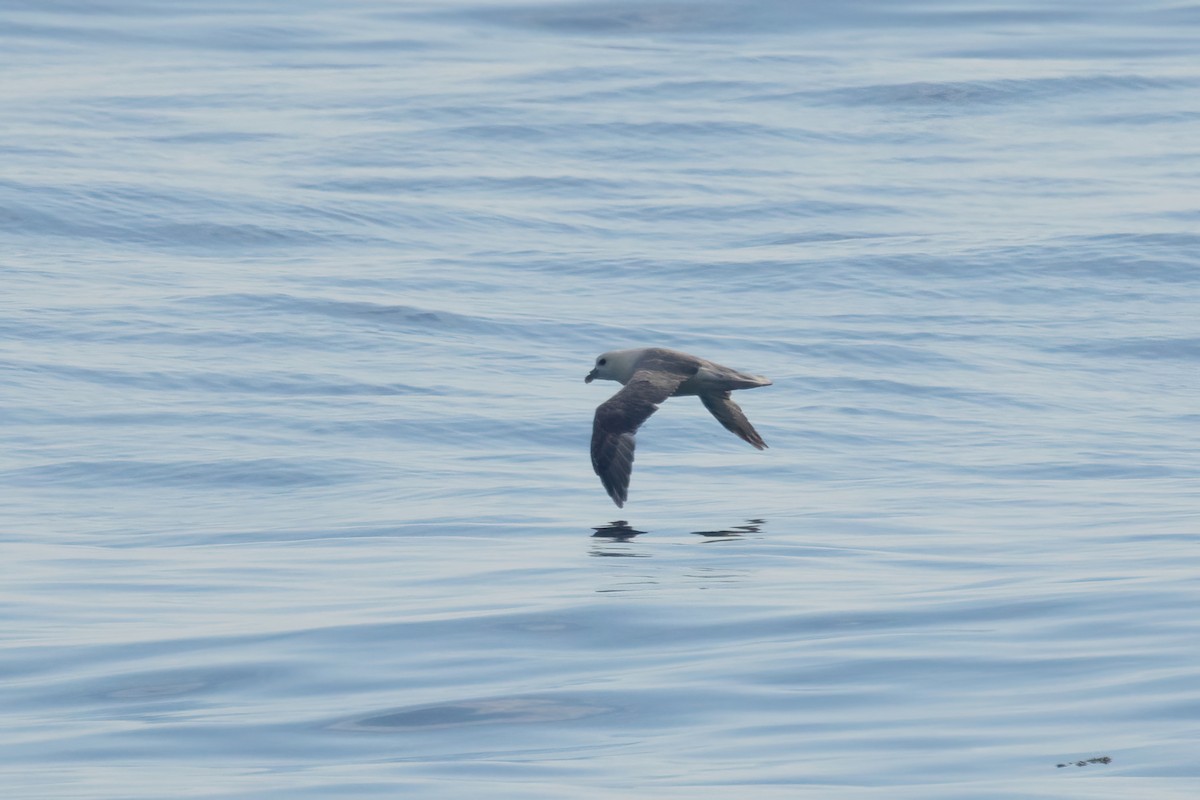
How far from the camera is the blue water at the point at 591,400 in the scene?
8234 millimetres

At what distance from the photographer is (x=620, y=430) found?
44.1 feet

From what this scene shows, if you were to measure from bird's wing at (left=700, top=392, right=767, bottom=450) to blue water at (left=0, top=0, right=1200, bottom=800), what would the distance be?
0.57m

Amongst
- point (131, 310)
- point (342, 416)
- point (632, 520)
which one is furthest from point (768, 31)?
point (632, 520)

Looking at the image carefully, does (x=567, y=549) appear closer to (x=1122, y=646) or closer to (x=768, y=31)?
(x=1122, y=646)

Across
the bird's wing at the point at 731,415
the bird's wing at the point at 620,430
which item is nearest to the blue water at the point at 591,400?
the bird's wing at the point at 620,430

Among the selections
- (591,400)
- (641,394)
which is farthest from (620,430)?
(591,400)

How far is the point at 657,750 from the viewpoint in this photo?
25.8 feet

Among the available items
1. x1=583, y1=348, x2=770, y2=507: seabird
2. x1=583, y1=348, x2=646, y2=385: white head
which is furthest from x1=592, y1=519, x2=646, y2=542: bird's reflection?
x1=583, y1=348, x2=646, y2=385: white head

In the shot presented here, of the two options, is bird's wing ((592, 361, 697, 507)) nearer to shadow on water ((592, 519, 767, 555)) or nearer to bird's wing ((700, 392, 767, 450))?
shadow on water ((592, 519, 767, 555))

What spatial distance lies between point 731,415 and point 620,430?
7.63 feet

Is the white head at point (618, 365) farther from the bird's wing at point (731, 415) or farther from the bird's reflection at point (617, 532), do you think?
the bird's reflection at point (617, 532)

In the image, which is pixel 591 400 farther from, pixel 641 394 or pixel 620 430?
pixel 620 430

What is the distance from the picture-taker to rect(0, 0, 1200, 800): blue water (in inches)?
324

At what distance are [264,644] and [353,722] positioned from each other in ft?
5.06
